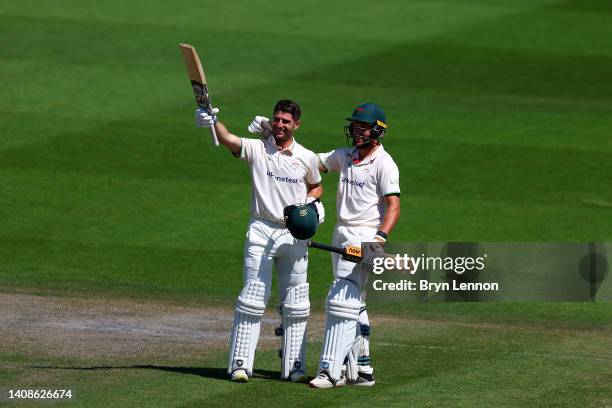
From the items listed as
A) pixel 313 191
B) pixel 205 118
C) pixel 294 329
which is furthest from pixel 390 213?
pixel 205 118

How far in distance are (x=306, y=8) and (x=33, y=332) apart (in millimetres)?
17431

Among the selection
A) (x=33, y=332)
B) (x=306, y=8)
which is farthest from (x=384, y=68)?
(x=33, y=332)

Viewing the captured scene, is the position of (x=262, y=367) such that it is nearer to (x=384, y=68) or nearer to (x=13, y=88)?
(x=13, y=88)

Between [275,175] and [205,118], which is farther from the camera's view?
[275,175]

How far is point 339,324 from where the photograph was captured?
10.8 m

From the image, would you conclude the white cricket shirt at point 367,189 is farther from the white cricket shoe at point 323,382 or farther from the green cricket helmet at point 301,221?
the white cricket shoe at point 323,382

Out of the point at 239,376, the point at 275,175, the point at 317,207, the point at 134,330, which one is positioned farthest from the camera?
the point at 134,330

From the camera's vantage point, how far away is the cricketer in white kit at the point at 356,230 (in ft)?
35.2

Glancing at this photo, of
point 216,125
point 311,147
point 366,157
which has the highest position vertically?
point 311,147

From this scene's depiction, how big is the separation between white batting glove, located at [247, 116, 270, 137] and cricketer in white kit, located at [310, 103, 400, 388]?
658 millimetres

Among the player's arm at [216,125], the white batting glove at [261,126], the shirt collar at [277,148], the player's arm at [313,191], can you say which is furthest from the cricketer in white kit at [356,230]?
the player's arm at [216,125]

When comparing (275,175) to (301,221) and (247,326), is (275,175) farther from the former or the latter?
(247,326)

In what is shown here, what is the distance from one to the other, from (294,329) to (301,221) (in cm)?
108

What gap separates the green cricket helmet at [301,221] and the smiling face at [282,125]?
2.67ft
